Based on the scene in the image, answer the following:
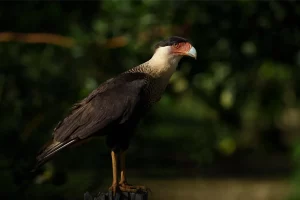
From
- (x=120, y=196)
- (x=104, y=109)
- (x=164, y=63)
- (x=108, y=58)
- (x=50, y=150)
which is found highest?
(x=108, y=58)

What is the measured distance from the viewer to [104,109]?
4617 mm

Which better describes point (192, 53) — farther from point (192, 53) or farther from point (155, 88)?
point (155, 88)

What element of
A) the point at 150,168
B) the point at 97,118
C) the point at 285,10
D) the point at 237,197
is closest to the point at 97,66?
the point at 285,10

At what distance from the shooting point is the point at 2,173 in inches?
243

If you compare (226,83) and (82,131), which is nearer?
(82,131)

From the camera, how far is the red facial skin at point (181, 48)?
186 inches

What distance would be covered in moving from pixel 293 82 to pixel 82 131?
23.7ft

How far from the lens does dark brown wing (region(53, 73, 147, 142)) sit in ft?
14.9

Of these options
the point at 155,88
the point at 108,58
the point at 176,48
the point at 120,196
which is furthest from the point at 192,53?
the point at 108,58

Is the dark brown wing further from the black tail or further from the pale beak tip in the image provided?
the pale beak tip

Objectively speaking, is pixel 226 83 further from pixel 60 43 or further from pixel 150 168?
pixel 150 168

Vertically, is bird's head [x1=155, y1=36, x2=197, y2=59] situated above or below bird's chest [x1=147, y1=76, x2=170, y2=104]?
above

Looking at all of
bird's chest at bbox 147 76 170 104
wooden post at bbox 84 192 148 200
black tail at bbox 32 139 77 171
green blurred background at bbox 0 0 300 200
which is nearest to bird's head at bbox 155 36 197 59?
bird's chest at bbox 147 76 170 104

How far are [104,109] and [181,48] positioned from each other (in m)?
0.58
